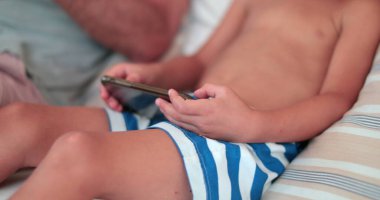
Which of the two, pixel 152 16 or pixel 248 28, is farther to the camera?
pixel 152 16

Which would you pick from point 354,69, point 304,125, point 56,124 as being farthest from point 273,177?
point 56,124

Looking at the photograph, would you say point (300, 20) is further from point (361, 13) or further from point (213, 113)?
point (213, 113)

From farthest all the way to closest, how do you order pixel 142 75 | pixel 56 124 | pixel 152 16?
pixel 152 16 < pixel 142 75 < pixel 56 124

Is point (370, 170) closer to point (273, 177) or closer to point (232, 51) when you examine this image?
point (273, 177)

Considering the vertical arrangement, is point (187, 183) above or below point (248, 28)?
below

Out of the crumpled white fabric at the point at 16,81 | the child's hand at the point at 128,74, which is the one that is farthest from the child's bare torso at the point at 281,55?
the crumpled white fabric at the point at 16,81

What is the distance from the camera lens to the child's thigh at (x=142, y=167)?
0.55 meters

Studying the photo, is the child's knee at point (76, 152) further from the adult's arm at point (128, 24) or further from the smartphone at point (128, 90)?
the adult's arm at point (128, 24)

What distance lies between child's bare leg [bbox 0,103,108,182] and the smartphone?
76 millimetres

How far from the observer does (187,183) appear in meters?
0.58

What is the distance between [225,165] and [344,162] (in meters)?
0.17

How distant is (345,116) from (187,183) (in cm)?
27

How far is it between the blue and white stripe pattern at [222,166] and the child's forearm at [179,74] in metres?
0.24

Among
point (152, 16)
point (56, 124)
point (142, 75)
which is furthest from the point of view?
point (152, 16)
